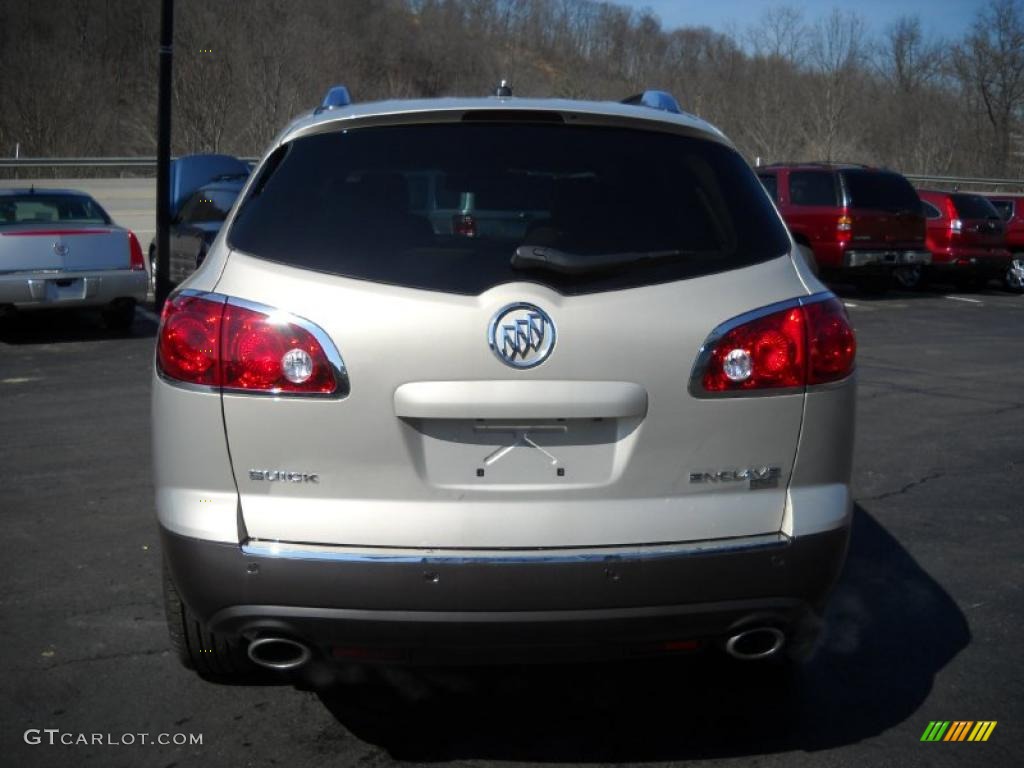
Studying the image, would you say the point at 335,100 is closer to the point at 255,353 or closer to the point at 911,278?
the point at 255,353

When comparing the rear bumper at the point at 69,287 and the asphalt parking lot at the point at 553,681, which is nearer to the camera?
the asphalt parking lot at the point at 553,681

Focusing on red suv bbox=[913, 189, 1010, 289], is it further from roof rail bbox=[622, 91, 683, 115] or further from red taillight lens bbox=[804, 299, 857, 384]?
red taillight lens bbox=[804, 299, 857, 384]

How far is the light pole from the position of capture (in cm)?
1457

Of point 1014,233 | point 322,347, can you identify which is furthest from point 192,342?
point 1014,233

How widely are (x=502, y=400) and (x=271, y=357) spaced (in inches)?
23.6

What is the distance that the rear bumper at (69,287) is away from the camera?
1195cm

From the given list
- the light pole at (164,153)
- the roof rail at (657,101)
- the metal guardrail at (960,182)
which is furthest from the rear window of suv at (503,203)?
the metal guardrail at (960,182)

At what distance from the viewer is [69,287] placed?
40.1 ft

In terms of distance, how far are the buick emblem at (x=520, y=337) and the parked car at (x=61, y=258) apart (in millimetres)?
10072

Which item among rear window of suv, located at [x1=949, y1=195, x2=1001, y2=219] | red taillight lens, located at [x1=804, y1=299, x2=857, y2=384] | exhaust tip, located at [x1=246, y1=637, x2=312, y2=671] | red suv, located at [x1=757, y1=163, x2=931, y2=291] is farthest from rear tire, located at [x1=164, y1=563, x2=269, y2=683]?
rear window of suv, located at [x1=949, y1=195, x2=1001, y2=219]

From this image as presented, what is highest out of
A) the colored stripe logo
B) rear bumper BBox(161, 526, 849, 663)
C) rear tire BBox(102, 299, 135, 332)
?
rear bumper BBox(161, 526, 849, 663)

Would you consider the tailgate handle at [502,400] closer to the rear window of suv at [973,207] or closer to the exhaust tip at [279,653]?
the exhaust tip at [279,653]

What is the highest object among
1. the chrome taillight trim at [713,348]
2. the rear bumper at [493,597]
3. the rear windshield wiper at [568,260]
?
the rear windshield wiper at [568,260]

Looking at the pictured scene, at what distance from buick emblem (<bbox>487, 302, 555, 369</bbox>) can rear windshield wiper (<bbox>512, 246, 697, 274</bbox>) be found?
0.44 ft
